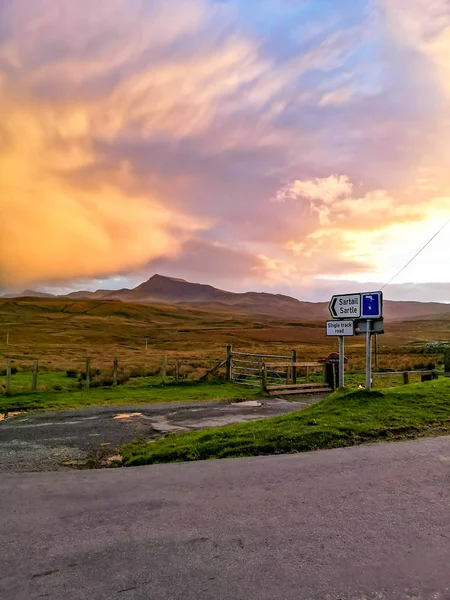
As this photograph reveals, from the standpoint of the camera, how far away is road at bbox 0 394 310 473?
27.8 ft

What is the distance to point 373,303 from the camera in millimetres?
11914

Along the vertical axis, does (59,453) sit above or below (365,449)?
below

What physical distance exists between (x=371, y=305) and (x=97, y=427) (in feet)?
25.1

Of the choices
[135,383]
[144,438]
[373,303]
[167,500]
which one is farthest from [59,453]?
[135,383]

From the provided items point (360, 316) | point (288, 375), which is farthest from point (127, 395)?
point (360, 316)

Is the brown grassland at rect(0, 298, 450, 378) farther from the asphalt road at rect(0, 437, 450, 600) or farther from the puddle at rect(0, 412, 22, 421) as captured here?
the asphalt road at rect(0, 437, 450, 600)

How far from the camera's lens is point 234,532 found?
442 cm

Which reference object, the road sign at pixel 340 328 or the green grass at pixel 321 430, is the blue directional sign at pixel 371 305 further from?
the green grass at pixel 321 430

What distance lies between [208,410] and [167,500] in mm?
8881

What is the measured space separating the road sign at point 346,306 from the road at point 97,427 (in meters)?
3.55

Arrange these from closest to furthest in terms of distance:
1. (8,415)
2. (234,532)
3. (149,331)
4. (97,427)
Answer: (234,532), (97,427), (8,415), (149,331)

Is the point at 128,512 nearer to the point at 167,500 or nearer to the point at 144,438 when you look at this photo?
the point at 167,500

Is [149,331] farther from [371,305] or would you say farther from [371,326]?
[371,305]

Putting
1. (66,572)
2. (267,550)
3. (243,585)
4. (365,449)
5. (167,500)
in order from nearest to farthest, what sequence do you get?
(243,585) < (66,572) < (267,550) < (167,500) < (365,449)
